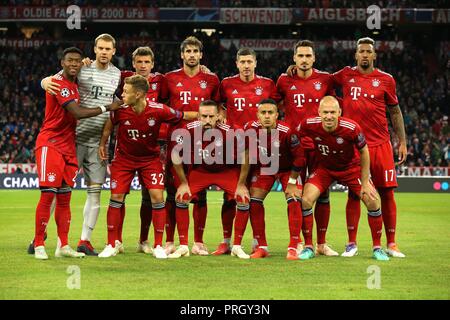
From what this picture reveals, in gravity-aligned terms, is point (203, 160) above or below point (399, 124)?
below

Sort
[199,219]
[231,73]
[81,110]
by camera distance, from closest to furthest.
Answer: [81,110]
[199,219]
[231,73]

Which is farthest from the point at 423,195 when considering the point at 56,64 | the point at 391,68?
the point at 56,64

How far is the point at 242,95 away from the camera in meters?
10.4

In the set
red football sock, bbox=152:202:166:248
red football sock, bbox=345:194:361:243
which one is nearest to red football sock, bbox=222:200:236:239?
red football sock, bbox=152:202:166:248

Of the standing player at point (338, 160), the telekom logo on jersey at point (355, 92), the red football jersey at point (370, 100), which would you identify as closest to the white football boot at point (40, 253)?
the standing player at point (338, 160)

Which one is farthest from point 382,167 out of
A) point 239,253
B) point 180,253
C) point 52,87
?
point 52,87

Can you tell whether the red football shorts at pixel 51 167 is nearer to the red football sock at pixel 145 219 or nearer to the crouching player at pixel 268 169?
the red football sock at pixel 145 219

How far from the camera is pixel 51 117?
31.9ft

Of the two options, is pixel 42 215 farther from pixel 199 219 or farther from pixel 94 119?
pixel 199 219

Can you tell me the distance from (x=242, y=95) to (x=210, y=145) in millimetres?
797

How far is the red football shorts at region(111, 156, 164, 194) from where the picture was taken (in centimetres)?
996

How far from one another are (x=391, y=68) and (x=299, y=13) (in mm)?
4523

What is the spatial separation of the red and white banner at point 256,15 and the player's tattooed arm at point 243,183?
2599 centimetres

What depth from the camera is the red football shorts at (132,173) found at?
996 centimetres
